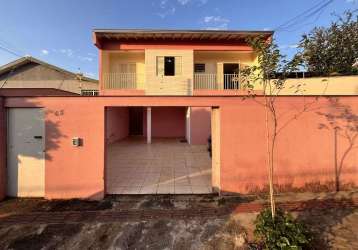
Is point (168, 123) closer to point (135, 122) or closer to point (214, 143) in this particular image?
point (135, 122)

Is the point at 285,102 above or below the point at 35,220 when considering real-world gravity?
above

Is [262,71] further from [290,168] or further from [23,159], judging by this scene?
[23,159]

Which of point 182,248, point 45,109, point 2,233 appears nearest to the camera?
point 182,248

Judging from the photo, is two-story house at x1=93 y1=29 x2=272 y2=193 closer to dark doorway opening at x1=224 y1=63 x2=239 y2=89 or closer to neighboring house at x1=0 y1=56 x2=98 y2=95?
dark doorway opening at x1=224 y1=63 x2=239 y2=89

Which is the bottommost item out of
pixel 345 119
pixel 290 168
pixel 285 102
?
pixel 290 168

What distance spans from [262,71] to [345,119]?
334cm

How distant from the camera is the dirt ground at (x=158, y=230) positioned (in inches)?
121

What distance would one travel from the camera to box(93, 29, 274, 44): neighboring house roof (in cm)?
998

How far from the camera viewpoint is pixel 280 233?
271 cm

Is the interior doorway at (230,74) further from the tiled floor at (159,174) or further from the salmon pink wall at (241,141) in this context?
the salmon pink wall at (241,141)

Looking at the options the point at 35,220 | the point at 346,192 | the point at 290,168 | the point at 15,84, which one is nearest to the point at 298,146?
the point at 290,168

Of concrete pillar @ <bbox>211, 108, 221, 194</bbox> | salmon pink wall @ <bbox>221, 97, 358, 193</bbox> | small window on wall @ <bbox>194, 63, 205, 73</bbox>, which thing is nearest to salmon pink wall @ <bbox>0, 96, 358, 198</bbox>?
salmon pink wall @ <bbox>221, 97, 358, 193</bbox>

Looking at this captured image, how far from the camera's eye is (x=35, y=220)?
12.2 ft

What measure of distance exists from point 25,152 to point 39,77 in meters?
14.3
